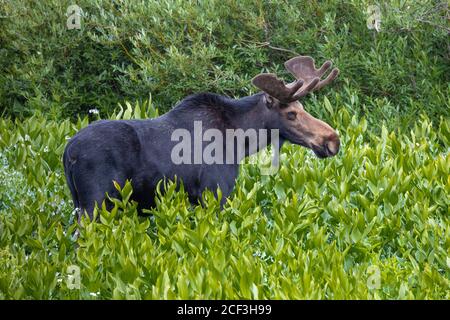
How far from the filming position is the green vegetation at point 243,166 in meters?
6.62

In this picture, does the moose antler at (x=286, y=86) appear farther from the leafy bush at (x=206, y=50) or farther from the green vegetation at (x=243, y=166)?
the leafy bush at (x=206, y=50)

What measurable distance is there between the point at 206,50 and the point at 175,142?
12.3 ft

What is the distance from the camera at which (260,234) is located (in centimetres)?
768

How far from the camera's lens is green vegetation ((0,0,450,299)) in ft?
21.7

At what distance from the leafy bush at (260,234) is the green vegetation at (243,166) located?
2cm

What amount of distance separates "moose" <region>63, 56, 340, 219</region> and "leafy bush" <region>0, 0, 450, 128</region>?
319 centimetres

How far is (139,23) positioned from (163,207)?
4.74 metres

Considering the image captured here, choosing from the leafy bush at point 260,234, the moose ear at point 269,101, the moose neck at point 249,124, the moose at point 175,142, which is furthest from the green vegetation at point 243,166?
the moose ear at point 269,101

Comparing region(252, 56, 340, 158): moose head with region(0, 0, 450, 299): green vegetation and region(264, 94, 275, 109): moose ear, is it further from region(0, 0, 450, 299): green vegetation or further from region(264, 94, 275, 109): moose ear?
region(0, 0, 450, 299): green vegetation

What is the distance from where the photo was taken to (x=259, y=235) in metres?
7.69

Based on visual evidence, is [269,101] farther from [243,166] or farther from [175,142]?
[243,166]

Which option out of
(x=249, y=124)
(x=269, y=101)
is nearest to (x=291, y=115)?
(x=269, y=101)

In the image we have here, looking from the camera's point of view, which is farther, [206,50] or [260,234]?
[206,50]
